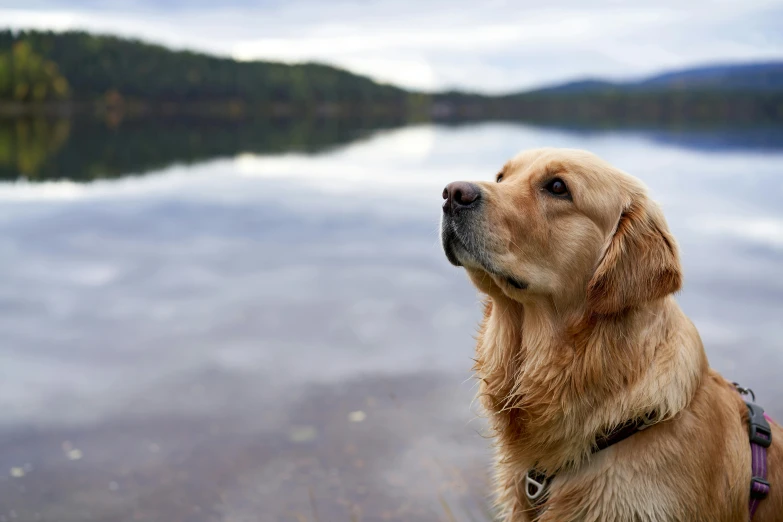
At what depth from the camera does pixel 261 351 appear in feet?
28.7

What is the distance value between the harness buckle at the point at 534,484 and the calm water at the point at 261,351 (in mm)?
1576

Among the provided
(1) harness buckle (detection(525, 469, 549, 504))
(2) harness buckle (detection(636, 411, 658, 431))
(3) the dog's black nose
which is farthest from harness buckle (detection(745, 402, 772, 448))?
(3) the dog's black nose

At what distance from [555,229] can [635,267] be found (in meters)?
0.46

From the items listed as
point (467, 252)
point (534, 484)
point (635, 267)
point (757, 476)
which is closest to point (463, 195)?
point (467, 252)

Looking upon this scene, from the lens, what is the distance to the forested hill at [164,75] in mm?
134375

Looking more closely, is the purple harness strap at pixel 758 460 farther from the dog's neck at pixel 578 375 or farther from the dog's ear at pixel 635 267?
the dog's ear at pixel 635 267

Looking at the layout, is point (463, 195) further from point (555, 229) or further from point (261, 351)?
point (261, 351)

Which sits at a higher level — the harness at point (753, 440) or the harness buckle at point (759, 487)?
the harness at point (753, 440)

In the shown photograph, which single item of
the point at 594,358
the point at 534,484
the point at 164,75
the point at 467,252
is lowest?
the point at 534,484

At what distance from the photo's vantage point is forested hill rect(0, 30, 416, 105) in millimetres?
134375

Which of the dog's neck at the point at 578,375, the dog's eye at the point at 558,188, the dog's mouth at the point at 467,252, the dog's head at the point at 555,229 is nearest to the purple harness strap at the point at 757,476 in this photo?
the dog's neck at the point at 578,375

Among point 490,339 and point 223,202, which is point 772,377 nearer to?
point 490,339

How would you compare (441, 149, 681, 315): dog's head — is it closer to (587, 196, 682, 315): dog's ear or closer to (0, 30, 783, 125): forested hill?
(587, 196, 682, 315): dog's ear

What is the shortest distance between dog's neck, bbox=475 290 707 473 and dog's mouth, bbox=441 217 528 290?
21 cm
